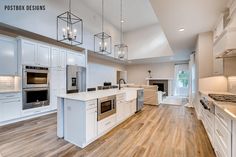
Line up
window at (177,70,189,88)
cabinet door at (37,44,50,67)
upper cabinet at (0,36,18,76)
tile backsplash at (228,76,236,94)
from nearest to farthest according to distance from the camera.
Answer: tile backsplash at (228,76,236,94) → upper cabinet at (0,36,18,76) → cabinet door at (37,44,50,67) → window at (177,70,189,88)

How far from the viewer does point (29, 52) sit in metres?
3.79

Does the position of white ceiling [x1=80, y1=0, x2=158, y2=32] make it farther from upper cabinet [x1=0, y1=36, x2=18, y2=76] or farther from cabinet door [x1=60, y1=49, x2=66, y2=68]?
upper cabinet [x1=0, y1=36, x2=18, y2=76]

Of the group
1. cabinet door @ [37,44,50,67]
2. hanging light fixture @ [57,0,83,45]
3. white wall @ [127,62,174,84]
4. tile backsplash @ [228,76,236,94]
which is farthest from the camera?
white wall @ [127,62,174,84]

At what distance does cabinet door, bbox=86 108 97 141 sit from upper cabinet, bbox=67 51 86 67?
10.6 ft

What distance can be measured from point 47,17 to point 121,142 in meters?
4.42

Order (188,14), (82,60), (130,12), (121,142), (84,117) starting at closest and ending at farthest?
(84,117) < (121,142) < (188,14) < (82,60) < (130,12)

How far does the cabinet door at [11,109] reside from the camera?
10.8 feet

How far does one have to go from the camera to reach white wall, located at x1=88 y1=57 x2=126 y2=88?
749 cm

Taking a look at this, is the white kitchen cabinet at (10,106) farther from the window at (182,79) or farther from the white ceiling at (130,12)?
the window at (182,79)

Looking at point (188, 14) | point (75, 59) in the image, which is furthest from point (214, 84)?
point (75, 59)

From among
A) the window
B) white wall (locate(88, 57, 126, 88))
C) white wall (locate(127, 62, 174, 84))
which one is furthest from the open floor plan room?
the window

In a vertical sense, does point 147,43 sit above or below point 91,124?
above

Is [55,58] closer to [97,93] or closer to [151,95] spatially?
[97,93]

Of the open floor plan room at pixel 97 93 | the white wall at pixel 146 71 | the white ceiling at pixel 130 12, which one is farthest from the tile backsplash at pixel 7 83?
the white wall at pixel 146 71
